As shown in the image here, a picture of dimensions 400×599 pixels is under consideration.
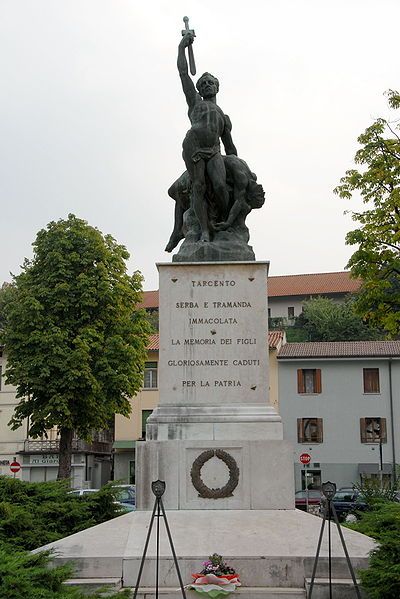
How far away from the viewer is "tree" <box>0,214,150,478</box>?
27.5 metres

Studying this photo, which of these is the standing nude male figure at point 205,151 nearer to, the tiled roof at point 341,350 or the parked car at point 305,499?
the parked car at point 305,499

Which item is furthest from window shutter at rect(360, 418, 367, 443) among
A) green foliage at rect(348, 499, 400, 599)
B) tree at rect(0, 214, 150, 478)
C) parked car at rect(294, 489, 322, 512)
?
green foliage at rect(348, 499, 400, 599)

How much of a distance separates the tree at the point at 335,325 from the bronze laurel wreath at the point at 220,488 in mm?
61030

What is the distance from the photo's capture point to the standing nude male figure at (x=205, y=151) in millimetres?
10953

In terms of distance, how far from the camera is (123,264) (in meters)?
31.0

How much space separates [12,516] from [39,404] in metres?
19.0

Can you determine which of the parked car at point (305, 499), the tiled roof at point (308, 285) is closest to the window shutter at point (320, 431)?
the parked car at point (305, 499)

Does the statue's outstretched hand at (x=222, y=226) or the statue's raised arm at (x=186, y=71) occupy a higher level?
the statue's raised arm at (x=186, y=71)

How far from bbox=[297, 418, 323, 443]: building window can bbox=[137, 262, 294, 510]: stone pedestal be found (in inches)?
1390

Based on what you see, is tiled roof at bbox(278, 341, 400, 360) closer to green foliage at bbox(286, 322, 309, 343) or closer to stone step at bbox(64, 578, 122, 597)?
green foliage at bbox(286, 322, 309, 343)

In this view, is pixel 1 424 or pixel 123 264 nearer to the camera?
pixel 123 264

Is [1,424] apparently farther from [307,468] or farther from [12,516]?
[12,516]

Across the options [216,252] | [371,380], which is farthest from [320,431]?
[216,252]

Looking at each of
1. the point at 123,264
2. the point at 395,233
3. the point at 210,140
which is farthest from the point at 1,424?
the point at 210,140
